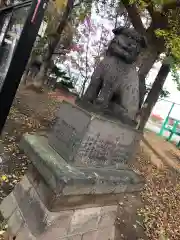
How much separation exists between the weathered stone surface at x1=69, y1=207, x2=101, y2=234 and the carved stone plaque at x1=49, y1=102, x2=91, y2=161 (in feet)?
2.40

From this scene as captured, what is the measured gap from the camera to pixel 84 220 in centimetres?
329

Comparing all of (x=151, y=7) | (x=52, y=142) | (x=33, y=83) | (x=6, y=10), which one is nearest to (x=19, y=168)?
(x=52, y=142)

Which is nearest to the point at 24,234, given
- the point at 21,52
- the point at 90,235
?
the point at 90,235

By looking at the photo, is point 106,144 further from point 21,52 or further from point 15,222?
point 21,52

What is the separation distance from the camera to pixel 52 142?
346 cm

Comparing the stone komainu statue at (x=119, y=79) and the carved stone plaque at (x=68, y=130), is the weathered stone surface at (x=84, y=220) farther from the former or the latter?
the stone komainu statue at (x=119, y=79)

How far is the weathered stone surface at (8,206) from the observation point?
336 centimetres

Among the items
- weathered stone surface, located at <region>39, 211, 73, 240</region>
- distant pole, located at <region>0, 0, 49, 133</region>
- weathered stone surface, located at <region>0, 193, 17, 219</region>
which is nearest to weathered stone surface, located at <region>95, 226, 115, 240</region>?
weathered stone surface, located at <region>39, 211, 73, 240</region>

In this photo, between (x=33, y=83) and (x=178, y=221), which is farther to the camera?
(x=33, y=83)

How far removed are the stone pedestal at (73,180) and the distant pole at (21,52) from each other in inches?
38.3

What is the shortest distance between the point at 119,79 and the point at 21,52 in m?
1.73

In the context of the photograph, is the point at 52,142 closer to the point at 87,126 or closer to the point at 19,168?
the point at 87,126

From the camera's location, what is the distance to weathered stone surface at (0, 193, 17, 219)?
336 cm

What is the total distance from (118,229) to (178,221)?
7.76 ft
